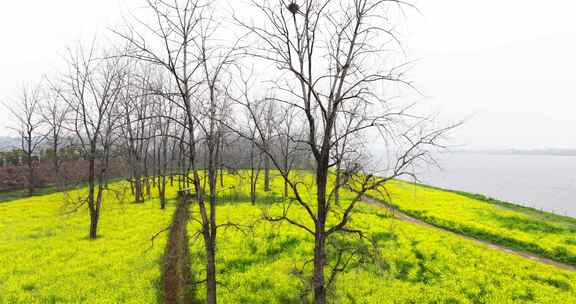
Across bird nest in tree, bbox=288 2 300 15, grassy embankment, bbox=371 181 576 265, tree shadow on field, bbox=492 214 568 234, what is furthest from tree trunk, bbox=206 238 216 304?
tree shadow on field, bbox=492 214 568 234

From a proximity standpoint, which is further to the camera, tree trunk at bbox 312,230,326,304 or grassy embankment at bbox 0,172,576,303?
grassy embankment at bbox 0,172,576,303

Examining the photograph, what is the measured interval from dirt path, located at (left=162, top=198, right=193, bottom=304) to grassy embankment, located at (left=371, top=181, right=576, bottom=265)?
9138 millimetres

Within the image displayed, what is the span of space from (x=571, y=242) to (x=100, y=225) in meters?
32.2

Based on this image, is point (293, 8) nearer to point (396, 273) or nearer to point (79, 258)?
point (396, 273)

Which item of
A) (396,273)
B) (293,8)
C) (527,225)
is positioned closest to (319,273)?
(293,8)

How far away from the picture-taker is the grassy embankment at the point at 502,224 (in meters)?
19.1

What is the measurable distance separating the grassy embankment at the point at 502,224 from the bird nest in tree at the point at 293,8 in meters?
10.5

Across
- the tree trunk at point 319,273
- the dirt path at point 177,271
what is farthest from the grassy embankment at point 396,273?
the tree trunk at point 319,273

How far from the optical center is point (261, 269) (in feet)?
43.8

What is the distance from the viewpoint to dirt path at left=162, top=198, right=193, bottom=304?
1101cm

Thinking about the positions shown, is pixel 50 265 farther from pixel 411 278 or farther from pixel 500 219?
pixel 500 219

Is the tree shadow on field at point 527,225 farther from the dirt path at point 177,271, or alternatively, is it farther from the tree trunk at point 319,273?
the tree trunk at point 319,273

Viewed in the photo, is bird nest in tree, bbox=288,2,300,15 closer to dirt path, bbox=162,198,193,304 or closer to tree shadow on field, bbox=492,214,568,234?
dirt path, bbox=162,198,193,304

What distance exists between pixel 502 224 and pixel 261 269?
894 inches
